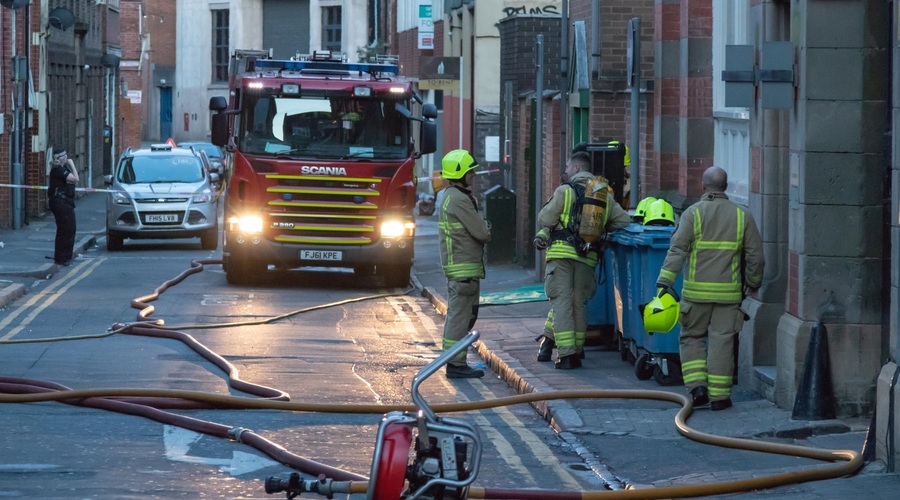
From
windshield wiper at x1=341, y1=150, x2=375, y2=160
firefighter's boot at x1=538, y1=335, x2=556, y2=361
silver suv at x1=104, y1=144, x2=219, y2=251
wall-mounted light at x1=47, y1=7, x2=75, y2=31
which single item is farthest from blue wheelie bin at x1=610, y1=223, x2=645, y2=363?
wall-mounted light at x1=47, y1=7, x2=75, y2=31

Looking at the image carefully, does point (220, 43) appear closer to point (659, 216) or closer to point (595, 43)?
point (595, 43)

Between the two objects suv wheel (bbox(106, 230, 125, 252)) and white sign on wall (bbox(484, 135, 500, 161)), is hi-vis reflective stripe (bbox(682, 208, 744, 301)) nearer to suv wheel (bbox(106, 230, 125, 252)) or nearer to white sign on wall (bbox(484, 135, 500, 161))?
Answer: white sign on wall (bbox(484, 135, 500, 161))

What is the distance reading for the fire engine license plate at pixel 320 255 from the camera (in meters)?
20.1

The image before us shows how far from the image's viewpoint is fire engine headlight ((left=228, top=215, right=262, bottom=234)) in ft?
65.6

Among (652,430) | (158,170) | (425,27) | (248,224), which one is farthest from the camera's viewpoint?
(425,27)

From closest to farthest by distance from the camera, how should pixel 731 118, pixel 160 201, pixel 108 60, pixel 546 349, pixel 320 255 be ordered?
1. pixel 546 349
2. pixel 731 118
3. pixel 320 255
4. pixel 160 201
5. pixel 108 60

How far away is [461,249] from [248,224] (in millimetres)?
8007

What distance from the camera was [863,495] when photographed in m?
7.46

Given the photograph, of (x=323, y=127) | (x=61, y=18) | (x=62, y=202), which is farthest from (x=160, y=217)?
(x=61, y=18)

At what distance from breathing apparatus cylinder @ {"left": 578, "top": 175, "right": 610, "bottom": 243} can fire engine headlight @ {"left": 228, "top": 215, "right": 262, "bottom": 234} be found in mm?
8510

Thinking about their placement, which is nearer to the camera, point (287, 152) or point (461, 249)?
point (461, 249)

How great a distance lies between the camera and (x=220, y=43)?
77.2 m

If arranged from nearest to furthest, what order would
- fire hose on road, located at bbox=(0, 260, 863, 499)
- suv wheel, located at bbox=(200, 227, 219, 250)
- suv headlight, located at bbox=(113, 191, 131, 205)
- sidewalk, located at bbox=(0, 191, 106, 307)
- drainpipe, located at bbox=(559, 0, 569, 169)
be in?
fire hose on road, located at bbox=(0, 260, 863, 499), drainpipe, located at bbox=(559, 0, 569, 169), sidewalk, located at bbox=(0, 191, 106, 307), suv headlight, located at bbox=(113, 191, 131, 205), suv wheel, located at bbox=(200, 227, 219, 250)

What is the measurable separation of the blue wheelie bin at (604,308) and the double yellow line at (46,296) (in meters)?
5.68
